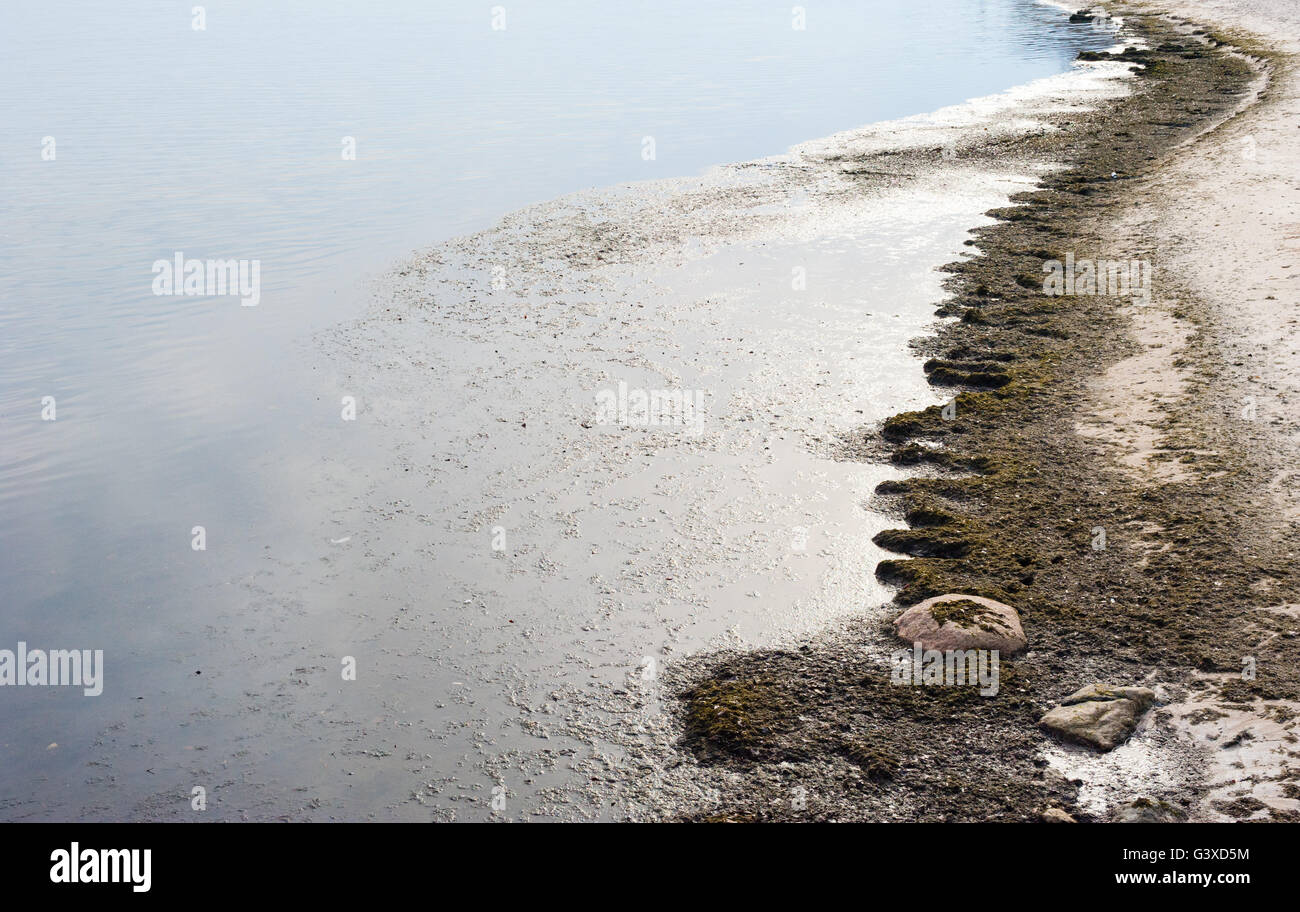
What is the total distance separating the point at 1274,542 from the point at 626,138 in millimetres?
20997

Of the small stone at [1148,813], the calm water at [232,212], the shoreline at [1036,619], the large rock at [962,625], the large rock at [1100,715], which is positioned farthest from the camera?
the calm water at [232,212]

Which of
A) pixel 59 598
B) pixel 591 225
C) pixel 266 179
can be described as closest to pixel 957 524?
pixel 59 598

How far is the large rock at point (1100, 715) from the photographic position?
672 cm

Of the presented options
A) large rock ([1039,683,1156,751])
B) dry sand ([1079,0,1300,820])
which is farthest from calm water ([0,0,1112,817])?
dry sand ([1079,0,1300,820])

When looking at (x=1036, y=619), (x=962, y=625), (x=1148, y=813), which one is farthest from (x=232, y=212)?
(x=1148, y=813)

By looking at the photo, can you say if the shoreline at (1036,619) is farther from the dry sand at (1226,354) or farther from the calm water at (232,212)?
the calm water at (232,212)

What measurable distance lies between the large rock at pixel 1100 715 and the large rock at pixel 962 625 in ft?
2.27

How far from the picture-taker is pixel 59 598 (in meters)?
9.10

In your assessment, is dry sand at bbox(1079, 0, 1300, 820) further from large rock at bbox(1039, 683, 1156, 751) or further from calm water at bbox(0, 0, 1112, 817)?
calm water at bbox(0, 0, 1112, 817)

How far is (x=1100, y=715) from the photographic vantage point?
6.83 meters

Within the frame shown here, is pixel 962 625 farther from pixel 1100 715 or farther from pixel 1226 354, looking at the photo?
pixel 1226 354

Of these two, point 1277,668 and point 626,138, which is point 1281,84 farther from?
point 1277,668

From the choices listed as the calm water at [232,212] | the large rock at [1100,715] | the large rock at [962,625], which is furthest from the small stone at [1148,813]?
the calm water at [232,212]

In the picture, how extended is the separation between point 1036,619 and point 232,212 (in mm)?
17614
